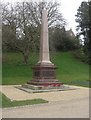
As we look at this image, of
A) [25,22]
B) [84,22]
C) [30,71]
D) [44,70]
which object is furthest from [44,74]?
[84,22]

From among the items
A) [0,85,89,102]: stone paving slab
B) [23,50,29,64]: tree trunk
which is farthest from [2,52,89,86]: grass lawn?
[0,85,89,102]: stone paving slab

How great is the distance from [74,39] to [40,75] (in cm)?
3902

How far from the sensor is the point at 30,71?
3672cm

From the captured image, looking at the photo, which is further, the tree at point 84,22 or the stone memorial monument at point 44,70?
the tree at point 84,22

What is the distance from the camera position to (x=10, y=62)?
43938 millimetres

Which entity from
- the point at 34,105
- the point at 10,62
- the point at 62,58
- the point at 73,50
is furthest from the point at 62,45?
the point at 34,105

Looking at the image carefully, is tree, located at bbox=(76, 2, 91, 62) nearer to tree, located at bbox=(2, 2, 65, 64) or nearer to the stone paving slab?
tree, located at bbox=(2, 2, 65, 64)

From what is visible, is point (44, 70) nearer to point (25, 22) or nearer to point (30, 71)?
point (30, 71)

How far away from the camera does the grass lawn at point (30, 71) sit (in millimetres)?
30138

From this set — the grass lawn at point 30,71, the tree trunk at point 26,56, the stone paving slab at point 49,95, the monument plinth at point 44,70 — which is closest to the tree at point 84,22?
the grass lawn at point 30,71

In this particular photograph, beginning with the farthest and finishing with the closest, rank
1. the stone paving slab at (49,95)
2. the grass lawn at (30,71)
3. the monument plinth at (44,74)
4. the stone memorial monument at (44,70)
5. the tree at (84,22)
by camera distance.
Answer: the tree at (84,22)
the grass lawn at (30,71)
the stone memorial monument at (44,70)
the monument plinth at (44,74)
the stone paving slab at (49,95)

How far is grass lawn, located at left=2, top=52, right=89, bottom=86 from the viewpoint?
30138mm

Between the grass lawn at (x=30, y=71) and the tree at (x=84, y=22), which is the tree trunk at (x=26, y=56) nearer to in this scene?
the grass lawn at (x=30, y=71)

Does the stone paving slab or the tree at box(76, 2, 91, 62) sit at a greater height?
the tree at box(76, 2, 91, 62)
